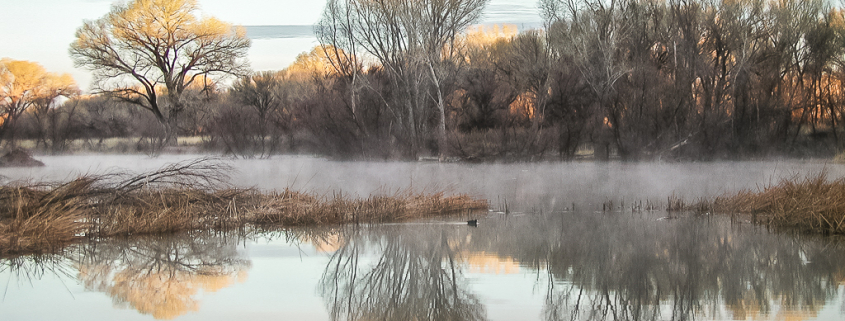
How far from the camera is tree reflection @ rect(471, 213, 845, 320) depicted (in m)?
6.46

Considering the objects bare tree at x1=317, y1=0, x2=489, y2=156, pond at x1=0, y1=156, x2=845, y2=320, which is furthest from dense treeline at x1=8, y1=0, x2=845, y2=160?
pond at x1=0, y1=156, x2=845, y2=320

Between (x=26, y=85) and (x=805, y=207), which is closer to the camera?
(x=805, y=207)

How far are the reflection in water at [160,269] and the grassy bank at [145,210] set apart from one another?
1.25 ft

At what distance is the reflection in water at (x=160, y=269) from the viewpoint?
677cm

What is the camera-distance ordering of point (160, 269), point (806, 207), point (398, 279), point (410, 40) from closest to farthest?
point (398, 279) → point (160, 269) → point (806, 207) → point (410, 40)

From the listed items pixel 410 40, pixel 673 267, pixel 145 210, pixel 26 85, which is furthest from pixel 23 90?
pixel 673 267

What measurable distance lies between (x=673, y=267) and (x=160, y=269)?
5978 mm

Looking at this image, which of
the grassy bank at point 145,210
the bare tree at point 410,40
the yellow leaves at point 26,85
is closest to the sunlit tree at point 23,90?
the yellow leaves at point 26,85

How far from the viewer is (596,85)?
1004 inches

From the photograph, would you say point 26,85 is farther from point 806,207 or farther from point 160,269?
point 806,207

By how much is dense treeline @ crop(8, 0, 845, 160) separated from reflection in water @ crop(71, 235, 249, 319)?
15435mm

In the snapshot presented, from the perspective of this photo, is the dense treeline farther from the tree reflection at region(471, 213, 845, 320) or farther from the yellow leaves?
the tree reflection at region(471, 213, 845, 320)

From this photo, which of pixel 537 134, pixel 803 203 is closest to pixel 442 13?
pixel 537 134

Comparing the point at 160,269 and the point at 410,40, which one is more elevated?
the point at 410,40
